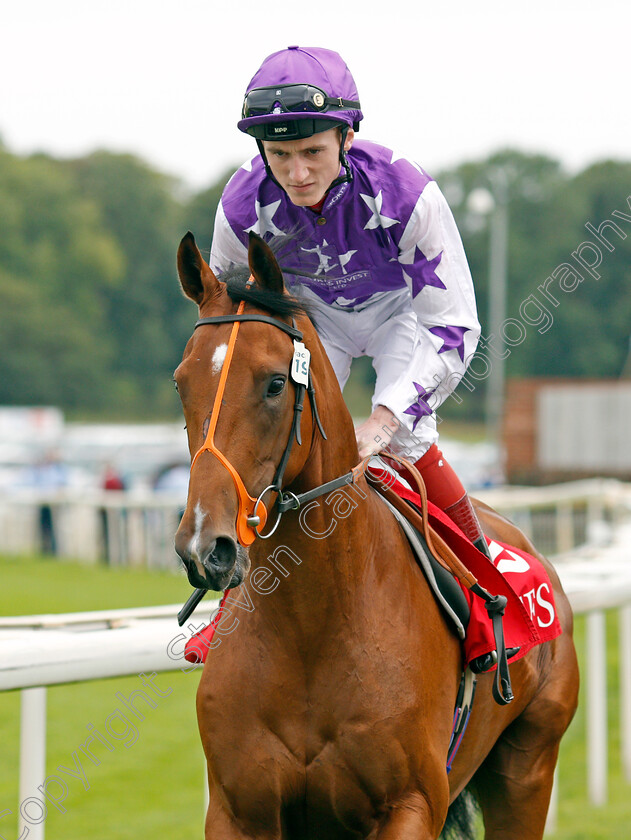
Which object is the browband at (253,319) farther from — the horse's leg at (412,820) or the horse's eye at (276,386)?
the horse's leg at (412,820)

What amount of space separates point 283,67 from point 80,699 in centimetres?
583

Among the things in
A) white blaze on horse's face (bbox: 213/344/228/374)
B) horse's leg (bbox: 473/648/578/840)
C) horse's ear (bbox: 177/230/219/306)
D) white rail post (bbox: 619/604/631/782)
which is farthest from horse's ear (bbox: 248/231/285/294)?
white rail post (bbox: 619/604/631/782)

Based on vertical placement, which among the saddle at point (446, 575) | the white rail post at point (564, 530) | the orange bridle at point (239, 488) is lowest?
the white rail post at point (564, 530)

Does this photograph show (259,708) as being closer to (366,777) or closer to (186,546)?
(366,777)

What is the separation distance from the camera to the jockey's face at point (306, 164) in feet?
9.16

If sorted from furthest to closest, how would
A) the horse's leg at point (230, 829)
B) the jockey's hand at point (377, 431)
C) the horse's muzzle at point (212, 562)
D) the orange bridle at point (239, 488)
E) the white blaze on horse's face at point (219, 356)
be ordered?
the jockey's hand at point (377, 431)
the horse's leg at point (230, 829)
the white blaze on horse's face at point (219, 356)
the orange bridle at point (239, 488)
the horse's muzzle at point (212, 562)

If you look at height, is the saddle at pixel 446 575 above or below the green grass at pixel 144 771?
above

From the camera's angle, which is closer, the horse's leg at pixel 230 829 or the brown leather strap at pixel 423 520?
the horse's leg at pixel 230 829

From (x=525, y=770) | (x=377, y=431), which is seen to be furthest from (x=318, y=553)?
(x=525, y=770)

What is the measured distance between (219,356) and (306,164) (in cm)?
73

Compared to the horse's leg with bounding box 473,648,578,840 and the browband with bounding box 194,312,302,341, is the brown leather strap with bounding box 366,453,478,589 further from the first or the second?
the horse's leg with bounding box 473,648,578,840

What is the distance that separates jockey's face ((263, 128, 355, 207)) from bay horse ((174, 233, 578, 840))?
1.35ft

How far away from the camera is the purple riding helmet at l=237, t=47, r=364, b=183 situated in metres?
2.73

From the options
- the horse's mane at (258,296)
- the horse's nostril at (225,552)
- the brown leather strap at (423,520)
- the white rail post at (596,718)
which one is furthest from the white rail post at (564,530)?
the horse's nostril at (225,552)
